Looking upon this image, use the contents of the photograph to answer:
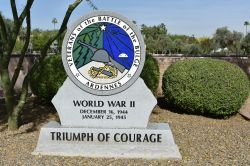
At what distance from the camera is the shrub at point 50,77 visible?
10.8 m

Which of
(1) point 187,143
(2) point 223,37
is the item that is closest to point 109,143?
(1) point 187,143

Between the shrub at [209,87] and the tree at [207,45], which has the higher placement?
the shrub at [209,87]

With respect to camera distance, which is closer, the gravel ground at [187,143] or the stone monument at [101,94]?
the gravel ground at [187,143]

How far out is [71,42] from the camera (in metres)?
6.89

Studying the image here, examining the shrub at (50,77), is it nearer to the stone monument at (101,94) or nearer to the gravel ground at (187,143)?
the gravel ground at (187,143)

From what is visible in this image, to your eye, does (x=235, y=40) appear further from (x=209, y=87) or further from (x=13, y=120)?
(x=13, y=120)

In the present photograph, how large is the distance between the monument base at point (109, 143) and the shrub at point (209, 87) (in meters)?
3.80

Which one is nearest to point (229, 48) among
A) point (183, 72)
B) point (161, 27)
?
point (161, 27)

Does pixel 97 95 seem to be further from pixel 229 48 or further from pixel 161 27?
pixel 161 27

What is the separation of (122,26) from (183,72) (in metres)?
4.15

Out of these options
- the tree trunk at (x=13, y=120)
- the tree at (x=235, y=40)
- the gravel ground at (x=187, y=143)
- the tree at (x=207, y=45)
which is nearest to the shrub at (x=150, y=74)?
the gravel ground at (x=187, y=143)

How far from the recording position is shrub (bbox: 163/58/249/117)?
33.9 feet

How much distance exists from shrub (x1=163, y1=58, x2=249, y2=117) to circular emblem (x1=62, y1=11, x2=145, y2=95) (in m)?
3.94

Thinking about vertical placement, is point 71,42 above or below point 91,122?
above
